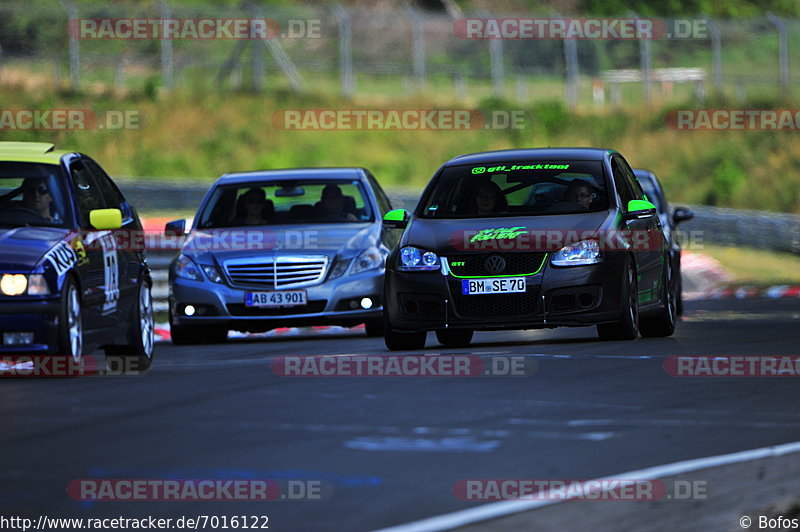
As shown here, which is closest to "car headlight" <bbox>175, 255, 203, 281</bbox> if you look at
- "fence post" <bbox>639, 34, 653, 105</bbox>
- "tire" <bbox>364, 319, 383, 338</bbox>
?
"tire" <bbox>364, 319, 383, 338</bbox>

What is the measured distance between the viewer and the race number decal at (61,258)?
36.5 ft

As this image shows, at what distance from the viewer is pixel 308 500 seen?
6.55 metres

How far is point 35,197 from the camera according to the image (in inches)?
478

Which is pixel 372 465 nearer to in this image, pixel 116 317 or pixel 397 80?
pixel 116 317

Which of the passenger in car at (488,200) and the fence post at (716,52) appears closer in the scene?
the passenger in car at (488,200)

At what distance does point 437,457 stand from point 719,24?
33863 mm

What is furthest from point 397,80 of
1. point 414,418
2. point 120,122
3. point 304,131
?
point 414,418

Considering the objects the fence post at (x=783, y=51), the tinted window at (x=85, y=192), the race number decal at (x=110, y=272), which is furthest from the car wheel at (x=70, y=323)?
the fence post at (x=783, y=51)

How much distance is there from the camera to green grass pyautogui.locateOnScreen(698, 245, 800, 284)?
3120cm

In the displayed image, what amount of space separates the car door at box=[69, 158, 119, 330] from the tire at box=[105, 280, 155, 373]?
397 millimetres

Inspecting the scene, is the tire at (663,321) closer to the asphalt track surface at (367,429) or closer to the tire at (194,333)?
the asphalt track surface at (367,429)

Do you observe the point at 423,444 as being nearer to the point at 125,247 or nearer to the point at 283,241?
the point at 125,247

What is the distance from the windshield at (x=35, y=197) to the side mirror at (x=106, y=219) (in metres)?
A: 0.22

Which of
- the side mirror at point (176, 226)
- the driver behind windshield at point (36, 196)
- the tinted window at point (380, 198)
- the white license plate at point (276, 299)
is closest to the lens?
the driver behind windshield at point (36, 196)
